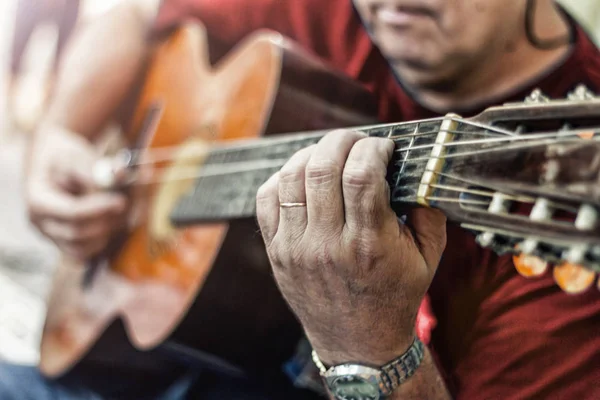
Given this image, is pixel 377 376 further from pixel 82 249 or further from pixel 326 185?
pixel 82 249

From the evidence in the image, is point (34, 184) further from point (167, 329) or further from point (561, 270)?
point (561, 270)

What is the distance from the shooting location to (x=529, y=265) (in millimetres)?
548

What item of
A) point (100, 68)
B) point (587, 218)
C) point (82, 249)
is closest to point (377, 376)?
point (587, 218)

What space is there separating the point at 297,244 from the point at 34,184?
2.55 ft

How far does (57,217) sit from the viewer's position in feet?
3.62

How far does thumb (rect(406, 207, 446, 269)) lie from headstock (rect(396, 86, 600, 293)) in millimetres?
41

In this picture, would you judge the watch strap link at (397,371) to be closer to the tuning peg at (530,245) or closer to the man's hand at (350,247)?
the man's hand at (350,247)

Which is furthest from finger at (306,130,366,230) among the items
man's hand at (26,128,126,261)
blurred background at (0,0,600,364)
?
blurred background at (0,0,600,364)

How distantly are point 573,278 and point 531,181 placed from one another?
0.13 meters

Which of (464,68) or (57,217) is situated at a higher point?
(464,68)

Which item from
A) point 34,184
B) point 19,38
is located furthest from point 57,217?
point 19,38

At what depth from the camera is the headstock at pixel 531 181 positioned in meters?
0.40

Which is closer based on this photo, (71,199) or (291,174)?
(291,174)

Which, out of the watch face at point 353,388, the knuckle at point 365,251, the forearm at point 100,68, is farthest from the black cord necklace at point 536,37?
the forearm at point 100,68
